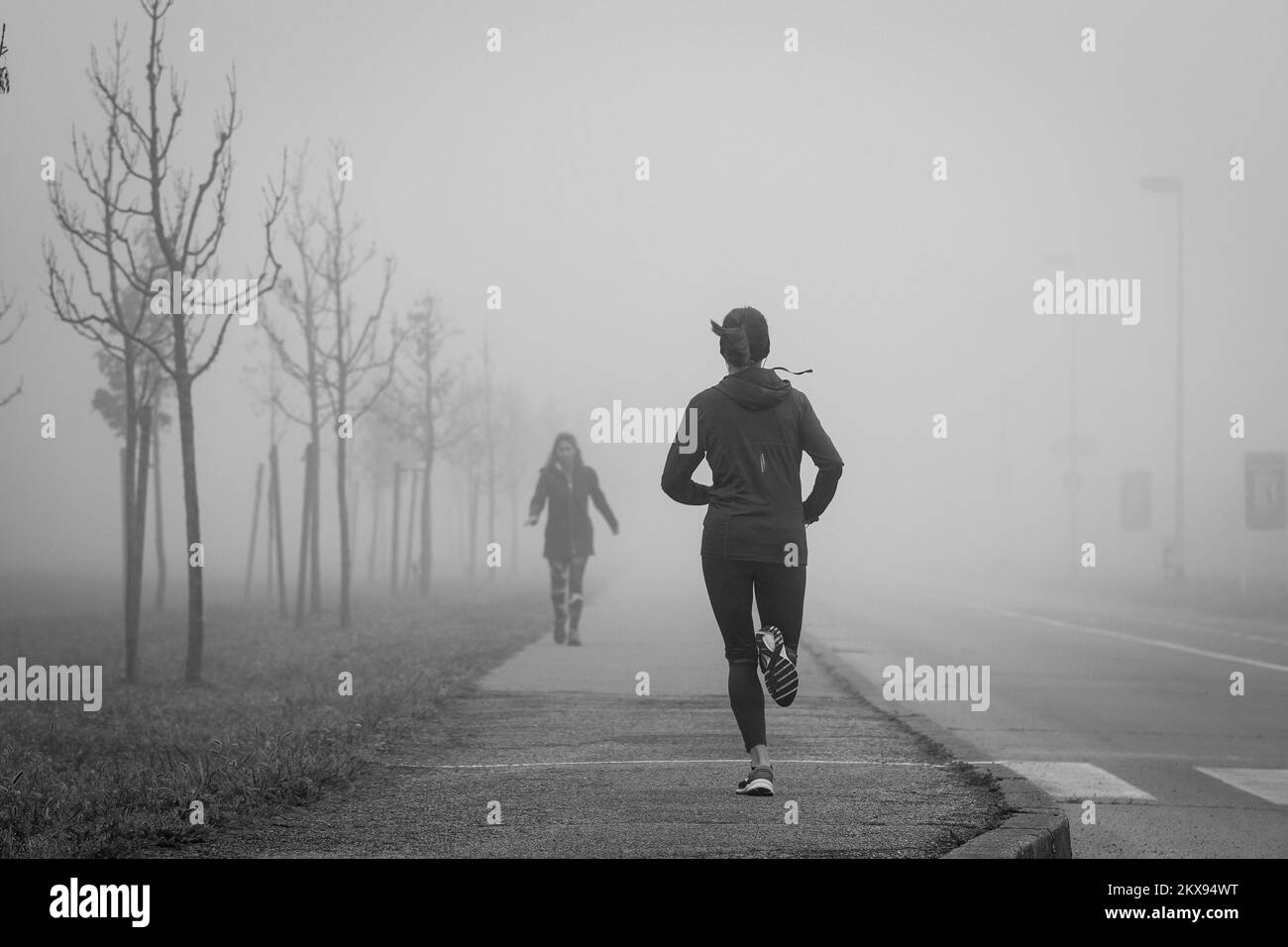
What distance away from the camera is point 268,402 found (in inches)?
1459

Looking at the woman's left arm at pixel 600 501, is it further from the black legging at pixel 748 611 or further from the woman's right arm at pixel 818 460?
the black legging at pixel 748 611

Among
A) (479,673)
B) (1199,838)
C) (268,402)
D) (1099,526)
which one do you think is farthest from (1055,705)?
(1099,526)

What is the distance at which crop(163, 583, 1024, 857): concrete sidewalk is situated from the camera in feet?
19.9

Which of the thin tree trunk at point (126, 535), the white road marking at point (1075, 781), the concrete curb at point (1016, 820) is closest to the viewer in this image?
the concrete curb at point (1016, 820)

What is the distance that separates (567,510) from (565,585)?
108cm

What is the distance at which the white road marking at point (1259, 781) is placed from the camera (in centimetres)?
856

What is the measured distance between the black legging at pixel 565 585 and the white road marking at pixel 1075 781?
30.0 ft

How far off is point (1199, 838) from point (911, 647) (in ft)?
43.1

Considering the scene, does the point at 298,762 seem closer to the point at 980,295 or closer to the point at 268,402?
the point at 268,402

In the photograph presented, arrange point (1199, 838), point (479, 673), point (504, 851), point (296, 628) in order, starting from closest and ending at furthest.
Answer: point (504, 851) < point (1199, 838) < point (479, 673) < point (296, 628)

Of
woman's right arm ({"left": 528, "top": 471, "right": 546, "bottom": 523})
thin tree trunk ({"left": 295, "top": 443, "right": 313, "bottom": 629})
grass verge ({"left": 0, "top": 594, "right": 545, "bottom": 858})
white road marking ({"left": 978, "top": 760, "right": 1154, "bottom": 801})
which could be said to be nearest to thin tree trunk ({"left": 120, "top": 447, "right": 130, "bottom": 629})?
grass verge ({"left": 0, "top": 594, "right": 545, "bottom": 858})

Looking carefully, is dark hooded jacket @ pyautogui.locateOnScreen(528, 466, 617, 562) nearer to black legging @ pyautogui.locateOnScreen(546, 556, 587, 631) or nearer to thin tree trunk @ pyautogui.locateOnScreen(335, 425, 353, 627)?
black legging @ pyautogui.locateOnScreen(546, 556, 587, 631)

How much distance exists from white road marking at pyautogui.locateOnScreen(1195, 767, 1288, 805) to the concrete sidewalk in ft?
5.34

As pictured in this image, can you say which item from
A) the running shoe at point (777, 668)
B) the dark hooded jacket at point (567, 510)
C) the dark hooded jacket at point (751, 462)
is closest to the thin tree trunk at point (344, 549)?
the dark hooded jacket at point (567, 510)
